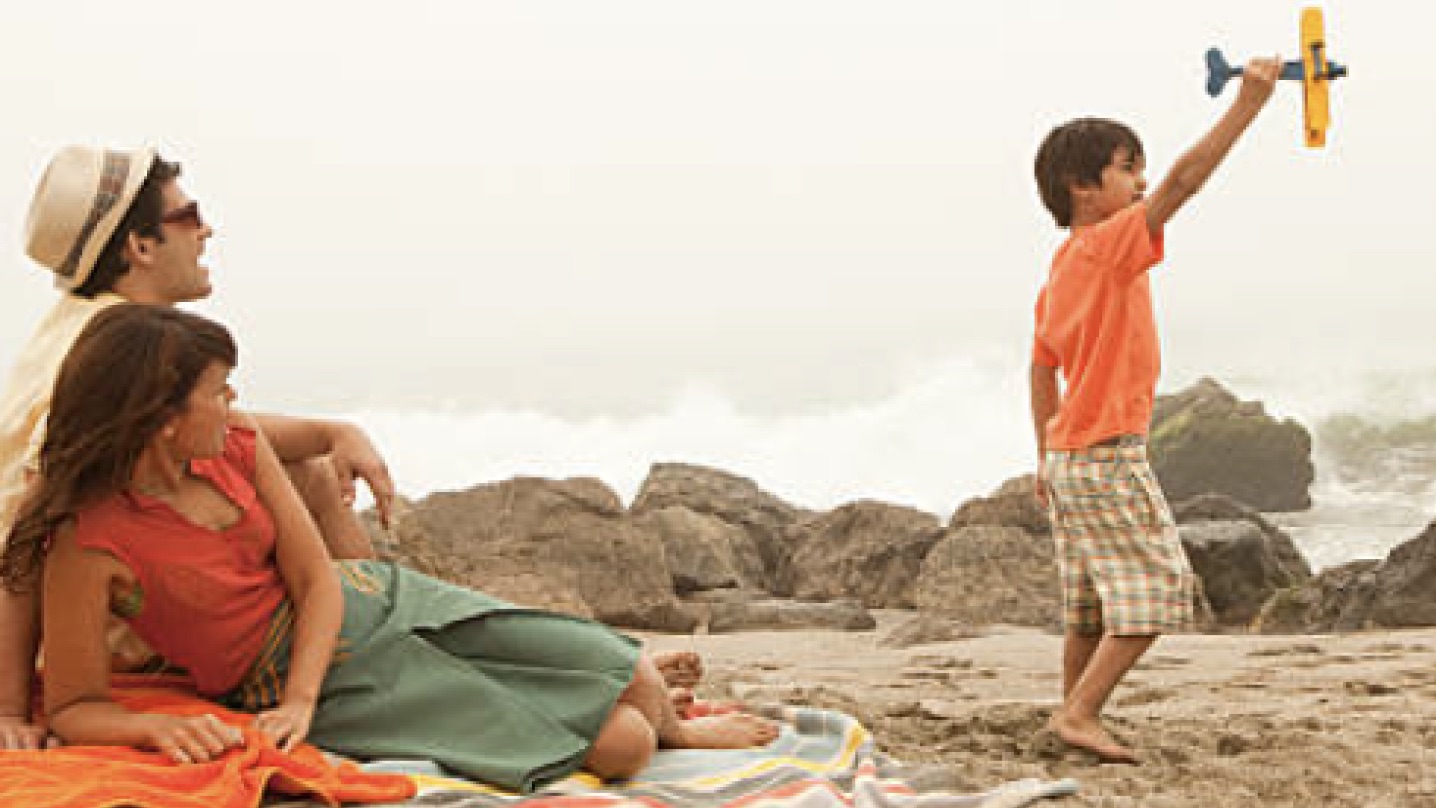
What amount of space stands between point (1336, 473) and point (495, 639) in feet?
58.7

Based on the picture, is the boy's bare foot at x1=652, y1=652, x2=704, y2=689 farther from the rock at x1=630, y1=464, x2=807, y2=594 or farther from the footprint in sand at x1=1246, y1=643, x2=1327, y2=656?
the rock at x1=630, y1=464, x2=807, y2=594

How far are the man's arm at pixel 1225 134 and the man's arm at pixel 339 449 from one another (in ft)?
7.25

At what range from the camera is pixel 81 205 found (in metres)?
3.11

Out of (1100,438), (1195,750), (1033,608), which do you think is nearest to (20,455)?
(1100,438)

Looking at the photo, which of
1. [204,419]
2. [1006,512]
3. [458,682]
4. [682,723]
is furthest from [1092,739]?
[1006,512]

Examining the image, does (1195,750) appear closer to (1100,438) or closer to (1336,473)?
(1100,438)

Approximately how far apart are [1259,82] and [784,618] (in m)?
5.86

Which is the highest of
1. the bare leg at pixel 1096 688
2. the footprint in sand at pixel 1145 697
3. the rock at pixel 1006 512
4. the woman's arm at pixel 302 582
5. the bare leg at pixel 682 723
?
the woman's arm at pixel 302 582

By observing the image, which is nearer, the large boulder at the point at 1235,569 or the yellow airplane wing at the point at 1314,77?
the yellow airplane wing at the point at 1314,77

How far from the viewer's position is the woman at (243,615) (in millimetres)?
2598

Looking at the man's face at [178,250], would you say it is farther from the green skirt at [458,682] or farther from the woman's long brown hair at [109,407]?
the green skirt at [458,682]

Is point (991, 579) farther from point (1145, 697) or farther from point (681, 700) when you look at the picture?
point (681, 700)

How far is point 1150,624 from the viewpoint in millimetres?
3855

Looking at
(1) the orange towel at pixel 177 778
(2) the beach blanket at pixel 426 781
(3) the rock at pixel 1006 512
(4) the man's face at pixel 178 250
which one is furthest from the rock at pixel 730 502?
(1) the orange towel at pixel 177 778
